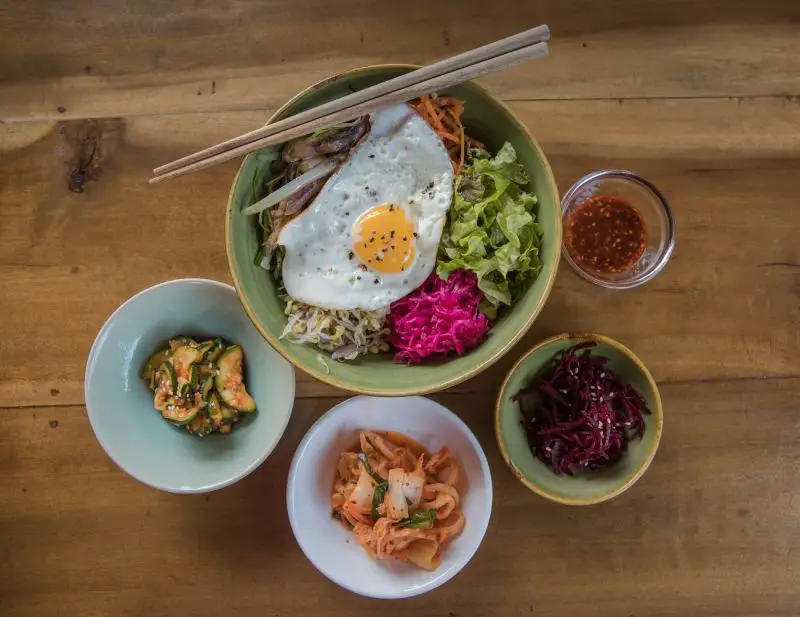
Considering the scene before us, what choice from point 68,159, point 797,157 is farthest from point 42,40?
point 797,157

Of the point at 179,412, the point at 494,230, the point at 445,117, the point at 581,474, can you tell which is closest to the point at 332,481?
the point at 179,412

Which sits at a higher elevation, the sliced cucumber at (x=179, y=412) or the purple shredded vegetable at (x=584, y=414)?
the sliced cucumber at (x=179, y=412)

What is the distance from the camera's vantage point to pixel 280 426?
205cm

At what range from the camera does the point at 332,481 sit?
89.7 inches

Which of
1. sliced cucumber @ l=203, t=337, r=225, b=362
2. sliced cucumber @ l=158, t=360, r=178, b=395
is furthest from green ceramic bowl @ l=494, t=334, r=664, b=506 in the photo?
sliced cucumber @ l=158, t=360, r=178, b=395

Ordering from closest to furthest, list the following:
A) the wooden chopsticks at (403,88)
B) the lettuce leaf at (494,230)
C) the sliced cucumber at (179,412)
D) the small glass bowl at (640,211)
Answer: the wooden chopsticks at (403,88), the lettuce leaf at (494,230), the sliced cucumber at (179,412), the small glass bowl at (640,211)

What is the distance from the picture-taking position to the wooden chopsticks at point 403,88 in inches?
67.4

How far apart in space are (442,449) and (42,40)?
1.94 meters

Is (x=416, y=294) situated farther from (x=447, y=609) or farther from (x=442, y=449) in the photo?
(x=447, y=609)

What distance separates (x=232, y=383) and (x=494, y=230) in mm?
923

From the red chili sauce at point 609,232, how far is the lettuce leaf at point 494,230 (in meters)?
0.45

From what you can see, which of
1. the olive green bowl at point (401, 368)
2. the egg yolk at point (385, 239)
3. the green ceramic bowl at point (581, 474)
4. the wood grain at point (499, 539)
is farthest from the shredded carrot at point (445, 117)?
the wood grain at point (499, 539)

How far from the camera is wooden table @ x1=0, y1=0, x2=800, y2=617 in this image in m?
2.31

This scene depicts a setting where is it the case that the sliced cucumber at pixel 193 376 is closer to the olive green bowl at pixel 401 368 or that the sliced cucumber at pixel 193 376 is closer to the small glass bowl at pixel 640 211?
the olive green bowl at pixel 401 368
